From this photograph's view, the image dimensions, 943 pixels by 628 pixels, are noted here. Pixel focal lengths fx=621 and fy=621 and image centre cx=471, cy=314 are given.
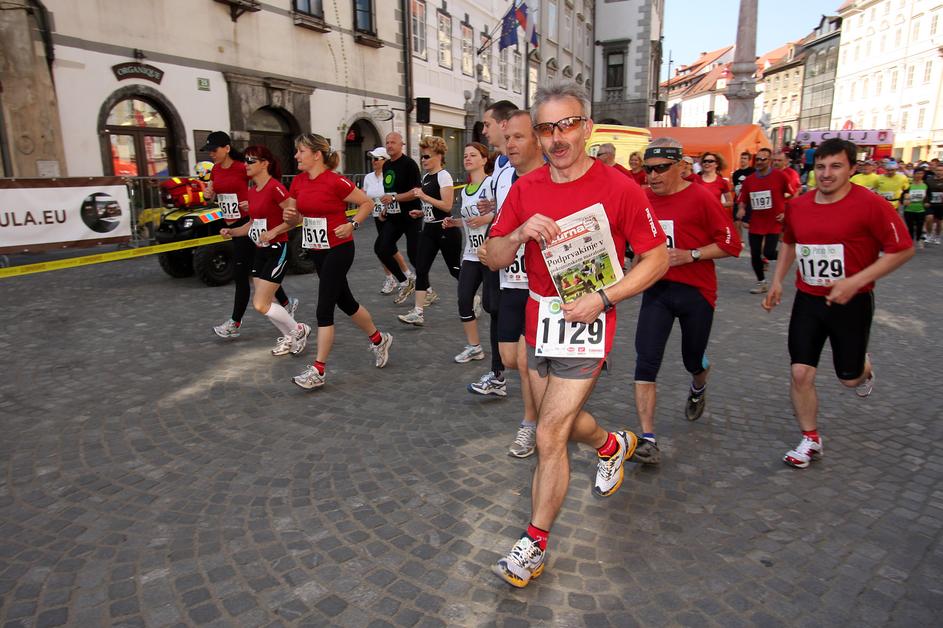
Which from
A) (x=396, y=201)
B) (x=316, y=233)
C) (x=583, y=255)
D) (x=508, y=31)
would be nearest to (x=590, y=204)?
(x=583, y=255)

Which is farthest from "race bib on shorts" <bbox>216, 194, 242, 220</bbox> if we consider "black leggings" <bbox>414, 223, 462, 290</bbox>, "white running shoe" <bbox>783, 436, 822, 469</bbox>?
"white running shoe" <bbox>783, 436, 822, 469</bbox>

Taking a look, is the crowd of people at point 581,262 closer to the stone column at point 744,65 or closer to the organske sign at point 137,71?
the organske sign at point 137,71

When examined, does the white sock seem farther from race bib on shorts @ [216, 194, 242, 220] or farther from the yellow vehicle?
the yellow vehicle

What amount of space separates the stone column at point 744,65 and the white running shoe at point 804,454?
2235 cm

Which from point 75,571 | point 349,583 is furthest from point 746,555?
point 75,571

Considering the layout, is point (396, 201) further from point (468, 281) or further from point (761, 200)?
point (761, 200)

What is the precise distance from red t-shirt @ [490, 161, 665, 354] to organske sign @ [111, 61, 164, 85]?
12.3 meters

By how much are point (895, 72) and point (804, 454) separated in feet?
206

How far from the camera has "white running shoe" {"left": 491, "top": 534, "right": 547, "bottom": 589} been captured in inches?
103

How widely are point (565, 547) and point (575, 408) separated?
75 cm

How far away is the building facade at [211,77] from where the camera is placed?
1162cm

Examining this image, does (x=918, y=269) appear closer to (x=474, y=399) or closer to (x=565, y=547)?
(x=474, y=399)

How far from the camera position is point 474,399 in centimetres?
484

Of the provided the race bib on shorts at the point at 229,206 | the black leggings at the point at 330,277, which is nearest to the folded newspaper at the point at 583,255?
the black leggings at the point at 330,277
